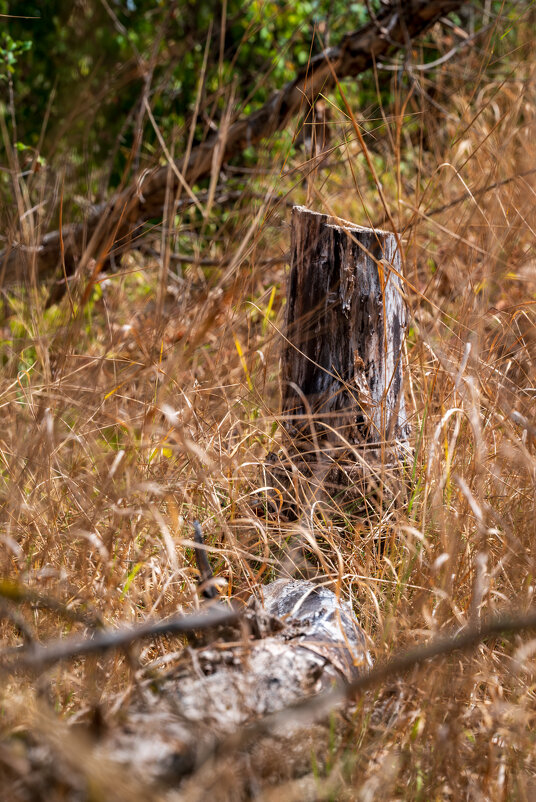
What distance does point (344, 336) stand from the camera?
181cm

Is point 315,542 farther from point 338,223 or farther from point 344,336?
point 338,223

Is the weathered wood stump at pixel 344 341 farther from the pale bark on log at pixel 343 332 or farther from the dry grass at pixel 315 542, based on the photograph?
the dry grass at pixel 315 542

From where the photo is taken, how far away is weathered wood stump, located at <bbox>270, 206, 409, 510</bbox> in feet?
5.74

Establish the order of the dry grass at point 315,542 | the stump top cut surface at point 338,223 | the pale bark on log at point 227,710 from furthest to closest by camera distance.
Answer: the stump top cut surface at point 338,223, the dry grass at point 315,542, the pale bark on log at point 227,710

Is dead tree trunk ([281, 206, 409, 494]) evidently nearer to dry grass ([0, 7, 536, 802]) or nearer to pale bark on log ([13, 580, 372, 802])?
dry grass ([0, 7, 536, 802])

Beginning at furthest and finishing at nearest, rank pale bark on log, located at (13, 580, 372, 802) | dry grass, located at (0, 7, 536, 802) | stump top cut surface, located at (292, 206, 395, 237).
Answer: stump top cut surface, located at (292, 206, 395, 237)
dry grass, located at (0, 7, 536, 802)
pale bark on log, located at (13, 580, 372, 802)

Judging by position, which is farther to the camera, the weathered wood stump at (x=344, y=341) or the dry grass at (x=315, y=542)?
the weathered wood stump at (x=344, y=341)

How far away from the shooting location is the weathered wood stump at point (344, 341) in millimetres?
1748

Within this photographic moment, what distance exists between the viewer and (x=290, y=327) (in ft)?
5.89

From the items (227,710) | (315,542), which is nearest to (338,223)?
(315,542)

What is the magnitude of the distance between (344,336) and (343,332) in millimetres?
11

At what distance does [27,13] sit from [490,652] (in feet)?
16.3

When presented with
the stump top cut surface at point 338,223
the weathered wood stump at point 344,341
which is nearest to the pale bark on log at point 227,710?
the weathered wood stump at point 344,341

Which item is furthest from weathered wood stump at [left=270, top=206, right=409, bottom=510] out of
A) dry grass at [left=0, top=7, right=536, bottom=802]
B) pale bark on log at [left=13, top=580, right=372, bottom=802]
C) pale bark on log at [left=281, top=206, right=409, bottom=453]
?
pale bark on log at [left=13, top=580, right=372, bottom=802]
